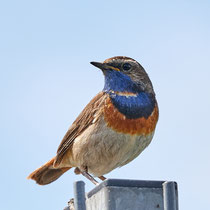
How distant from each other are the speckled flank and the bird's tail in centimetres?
188

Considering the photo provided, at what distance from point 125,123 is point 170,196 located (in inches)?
142

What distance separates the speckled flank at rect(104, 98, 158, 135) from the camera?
10.1m

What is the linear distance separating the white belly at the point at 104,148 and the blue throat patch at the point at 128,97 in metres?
0.35

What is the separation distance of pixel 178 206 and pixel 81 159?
13.7 feet

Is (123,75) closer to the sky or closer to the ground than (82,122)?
closer to the sky

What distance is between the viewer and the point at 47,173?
11.8 m

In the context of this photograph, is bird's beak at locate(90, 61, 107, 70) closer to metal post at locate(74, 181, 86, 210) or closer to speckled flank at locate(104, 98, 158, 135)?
speckled flank at locate(104, 98, 158, 135)

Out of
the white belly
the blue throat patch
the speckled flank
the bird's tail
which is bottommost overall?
the bird's tail

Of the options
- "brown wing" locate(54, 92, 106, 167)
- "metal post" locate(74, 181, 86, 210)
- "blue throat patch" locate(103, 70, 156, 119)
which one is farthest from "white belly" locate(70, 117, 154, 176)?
"metal post" locate(74, 181, 86, 210)

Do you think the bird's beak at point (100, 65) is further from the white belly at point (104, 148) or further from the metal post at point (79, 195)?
the metal post at point (79, 195)

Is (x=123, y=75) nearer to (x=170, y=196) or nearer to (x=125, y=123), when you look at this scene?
(x=125, y=123)

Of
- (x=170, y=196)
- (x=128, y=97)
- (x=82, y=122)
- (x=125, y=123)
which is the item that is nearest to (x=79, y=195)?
(x=170, y=196)

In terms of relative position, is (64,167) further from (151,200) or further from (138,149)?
(151,200)

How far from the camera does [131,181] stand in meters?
6.71
